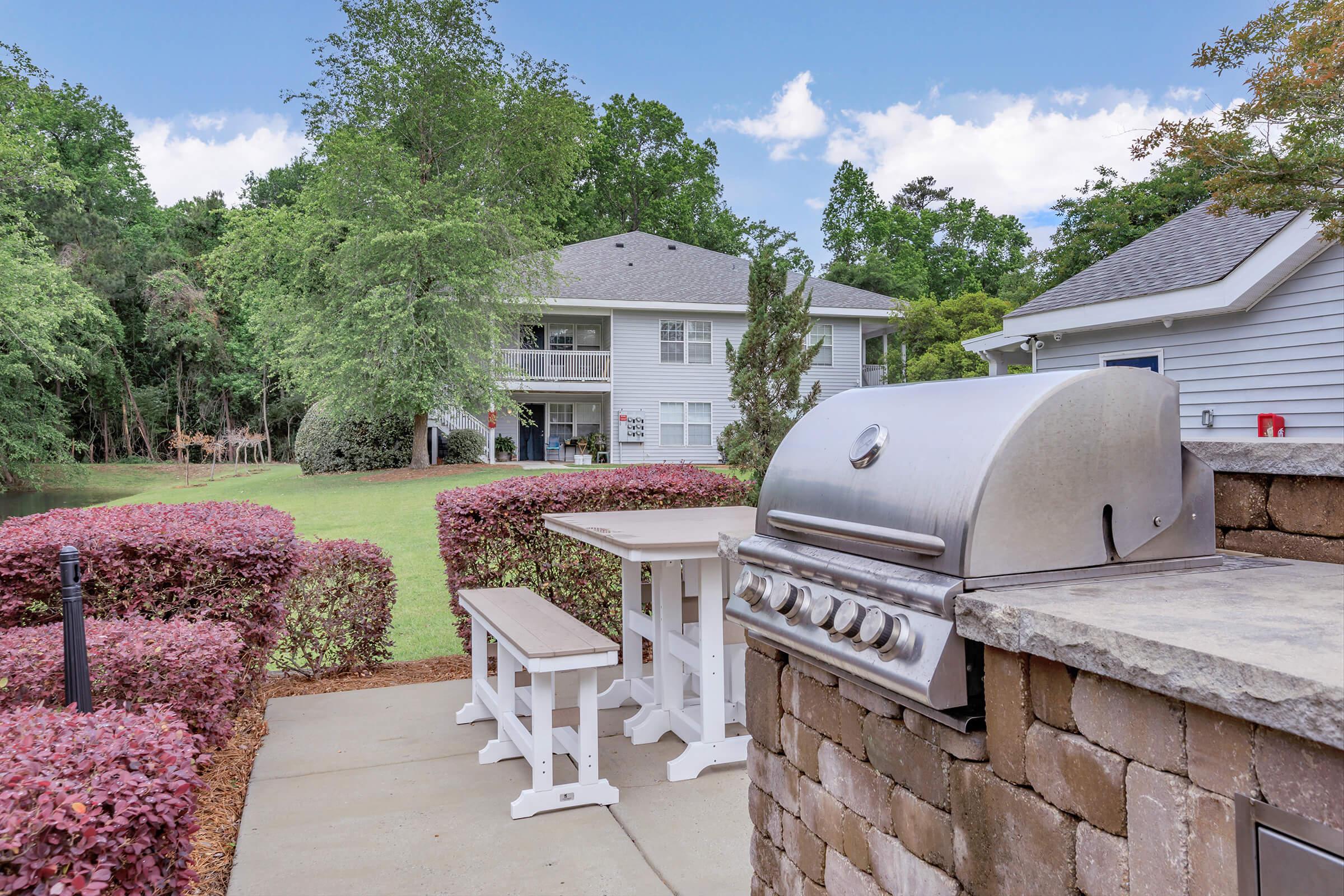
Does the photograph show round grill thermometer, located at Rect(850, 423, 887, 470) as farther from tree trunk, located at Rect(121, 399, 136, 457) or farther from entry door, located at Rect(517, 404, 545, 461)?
tree trunk, located at Rect(121, 399, 136, 457)

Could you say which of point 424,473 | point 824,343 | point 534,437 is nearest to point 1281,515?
point 424,473

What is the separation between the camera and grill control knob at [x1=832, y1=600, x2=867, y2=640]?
67.2 inches

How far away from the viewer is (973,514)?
1535mm

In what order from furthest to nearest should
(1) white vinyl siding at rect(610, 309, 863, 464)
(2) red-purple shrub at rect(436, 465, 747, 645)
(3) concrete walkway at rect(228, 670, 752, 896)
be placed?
(1) white vinyl siding at rect(610, 309, 863, 464) → (2) red-purple shrub at rect(436, 465, 747, 645) → (3) concrete walkway at rect(228, 670, 752, 896)

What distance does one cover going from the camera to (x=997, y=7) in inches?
771

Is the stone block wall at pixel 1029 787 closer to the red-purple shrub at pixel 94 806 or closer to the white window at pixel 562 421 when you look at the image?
the red-purple shrub at pixel 94 806

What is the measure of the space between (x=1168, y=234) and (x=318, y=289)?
54.2 ft

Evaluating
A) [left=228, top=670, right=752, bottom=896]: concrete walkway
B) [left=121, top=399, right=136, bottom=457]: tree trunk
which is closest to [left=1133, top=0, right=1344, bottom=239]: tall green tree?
[left=228, top=670, right=752, bottom=896]: concrete walkway

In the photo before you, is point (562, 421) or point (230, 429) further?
point (230, 429)

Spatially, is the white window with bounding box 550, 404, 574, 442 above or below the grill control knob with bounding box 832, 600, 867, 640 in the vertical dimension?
above

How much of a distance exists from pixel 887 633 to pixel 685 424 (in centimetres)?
2037

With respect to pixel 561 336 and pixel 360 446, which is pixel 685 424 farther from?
pixel 360 446

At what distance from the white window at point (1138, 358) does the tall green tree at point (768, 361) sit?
12.2 feet

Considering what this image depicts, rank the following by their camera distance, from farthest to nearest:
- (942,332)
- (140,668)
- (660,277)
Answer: (942,332), (660,277), (140,668)
